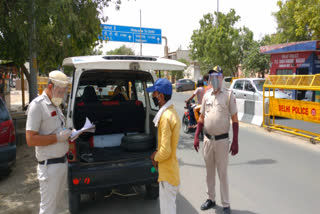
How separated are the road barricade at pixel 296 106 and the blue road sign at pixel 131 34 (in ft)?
60.4

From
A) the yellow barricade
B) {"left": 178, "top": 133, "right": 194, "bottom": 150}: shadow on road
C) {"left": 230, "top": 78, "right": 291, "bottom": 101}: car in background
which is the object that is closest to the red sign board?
{"left": 230, "top": 78, "right": 291, "bottom": 101}: car in background

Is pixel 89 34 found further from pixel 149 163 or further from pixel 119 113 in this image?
pixel 149 163

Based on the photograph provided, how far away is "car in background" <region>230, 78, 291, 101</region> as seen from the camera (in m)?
12.2

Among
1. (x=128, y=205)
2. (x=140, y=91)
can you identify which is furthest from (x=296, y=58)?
(x=128, y=205)

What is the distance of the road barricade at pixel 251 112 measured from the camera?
10652mm

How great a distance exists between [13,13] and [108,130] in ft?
14.0

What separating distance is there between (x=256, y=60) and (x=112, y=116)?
21299 mm

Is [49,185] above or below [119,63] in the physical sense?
below

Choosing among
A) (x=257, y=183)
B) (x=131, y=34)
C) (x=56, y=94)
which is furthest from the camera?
(x=131, y=34)

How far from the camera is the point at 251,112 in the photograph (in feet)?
37.0

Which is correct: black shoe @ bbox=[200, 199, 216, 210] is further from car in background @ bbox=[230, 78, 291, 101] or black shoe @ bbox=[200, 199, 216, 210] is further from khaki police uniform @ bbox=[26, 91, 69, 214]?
car in background @ bbox=[230, 78, 291, 101]

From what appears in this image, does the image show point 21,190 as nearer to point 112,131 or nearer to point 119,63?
point 112,131

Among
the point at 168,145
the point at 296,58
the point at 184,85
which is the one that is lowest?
the point at 168,145

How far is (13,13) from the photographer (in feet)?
22.1
